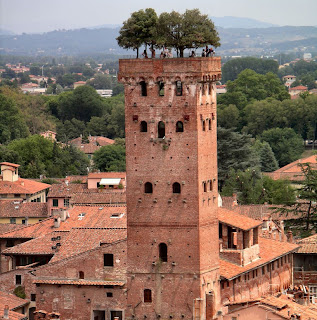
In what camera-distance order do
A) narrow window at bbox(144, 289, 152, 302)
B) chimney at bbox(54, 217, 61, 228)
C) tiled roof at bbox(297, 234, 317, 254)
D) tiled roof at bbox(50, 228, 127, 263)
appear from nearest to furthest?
narrow window at bbox(144, 289, 152, 302) < tiled roof at bbox(50, 228, 127, 263) < tiled roof at bbox(297, 234, 317, 254) < chimney at bbox(54, 217, 61, 228)

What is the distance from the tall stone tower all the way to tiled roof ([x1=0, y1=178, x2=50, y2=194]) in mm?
38448

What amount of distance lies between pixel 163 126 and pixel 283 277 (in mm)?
10309

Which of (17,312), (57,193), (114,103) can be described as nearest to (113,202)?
(57,193)

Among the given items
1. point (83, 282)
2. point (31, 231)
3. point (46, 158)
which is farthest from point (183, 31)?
point (46, 158)

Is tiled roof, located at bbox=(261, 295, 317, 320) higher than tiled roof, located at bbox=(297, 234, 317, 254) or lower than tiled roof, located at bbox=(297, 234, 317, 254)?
higher

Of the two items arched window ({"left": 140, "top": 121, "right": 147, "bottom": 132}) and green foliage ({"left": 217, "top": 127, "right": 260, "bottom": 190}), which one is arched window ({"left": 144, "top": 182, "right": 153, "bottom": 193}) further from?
green foliage ({"left": 217, "top": 127, "right": 260, "bottom": 190})

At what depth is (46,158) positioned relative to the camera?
109m

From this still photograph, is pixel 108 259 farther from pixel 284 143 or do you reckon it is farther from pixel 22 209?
pixel 284 143

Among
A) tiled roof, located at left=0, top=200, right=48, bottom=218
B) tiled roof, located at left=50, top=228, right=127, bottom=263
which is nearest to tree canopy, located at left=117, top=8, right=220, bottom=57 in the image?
tiled roof, located at left=50, top=228, right=127, bottom=263

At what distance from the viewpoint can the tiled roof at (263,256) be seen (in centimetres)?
5175

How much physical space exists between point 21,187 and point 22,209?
1028 centimetres

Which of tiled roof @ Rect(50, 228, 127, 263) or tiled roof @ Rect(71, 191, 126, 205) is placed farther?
tiled roof @ Rect(71, 191, 126, 205)

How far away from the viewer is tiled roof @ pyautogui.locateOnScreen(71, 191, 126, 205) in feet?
255

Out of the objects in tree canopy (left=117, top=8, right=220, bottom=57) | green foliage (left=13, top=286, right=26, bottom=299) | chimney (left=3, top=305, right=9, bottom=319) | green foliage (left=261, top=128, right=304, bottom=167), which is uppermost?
tree canopy (left=117, top=8, right=220, bottom=57)
